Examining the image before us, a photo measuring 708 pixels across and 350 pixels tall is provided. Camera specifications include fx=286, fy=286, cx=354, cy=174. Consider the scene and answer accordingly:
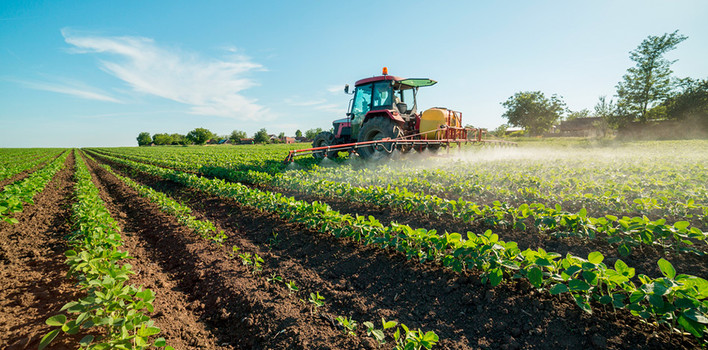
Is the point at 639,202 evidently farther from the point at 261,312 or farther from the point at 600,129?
the point at 600,129

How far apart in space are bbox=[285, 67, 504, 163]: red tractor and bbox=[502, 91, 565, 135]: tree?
40931mm

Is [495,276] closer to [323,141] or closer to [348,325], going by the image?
[348,325]

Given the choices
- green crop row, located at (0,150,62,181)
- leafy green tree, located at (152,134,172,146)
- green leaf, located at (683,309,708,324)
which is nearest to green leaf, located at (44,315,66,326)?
green leaf, located at (683,309,708,324)

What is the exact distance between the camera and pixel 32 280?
123 inches

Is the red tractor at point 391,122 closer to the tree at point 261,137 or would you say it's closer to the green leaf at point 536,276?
the green leaf at point 536,276

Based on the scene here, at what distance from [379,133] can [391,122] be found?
517mm

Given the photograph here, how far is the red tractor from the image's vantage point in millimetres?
8672

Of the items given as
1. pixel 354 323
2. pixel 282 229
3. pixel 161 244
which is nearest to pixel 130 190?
pixel 161 244

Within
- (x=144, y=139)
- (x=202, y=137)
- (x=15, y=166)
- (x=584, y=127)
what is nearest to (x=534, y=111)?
(x=584, y=127)

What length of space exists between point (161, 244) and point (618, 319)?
5413 millimetres

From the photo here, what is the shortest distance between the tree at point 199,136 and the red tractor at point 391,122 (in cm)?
8953

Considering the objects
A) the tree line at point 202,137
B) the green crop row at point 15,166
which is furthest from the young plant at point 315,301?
the tree line at point 202,137

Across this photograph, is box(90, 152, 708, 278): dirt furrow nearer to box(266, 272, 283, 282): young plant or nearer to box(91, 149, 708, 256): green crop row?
box(91, 149, 708, 256): green crop row

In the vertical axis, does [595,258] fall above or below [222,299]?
above
